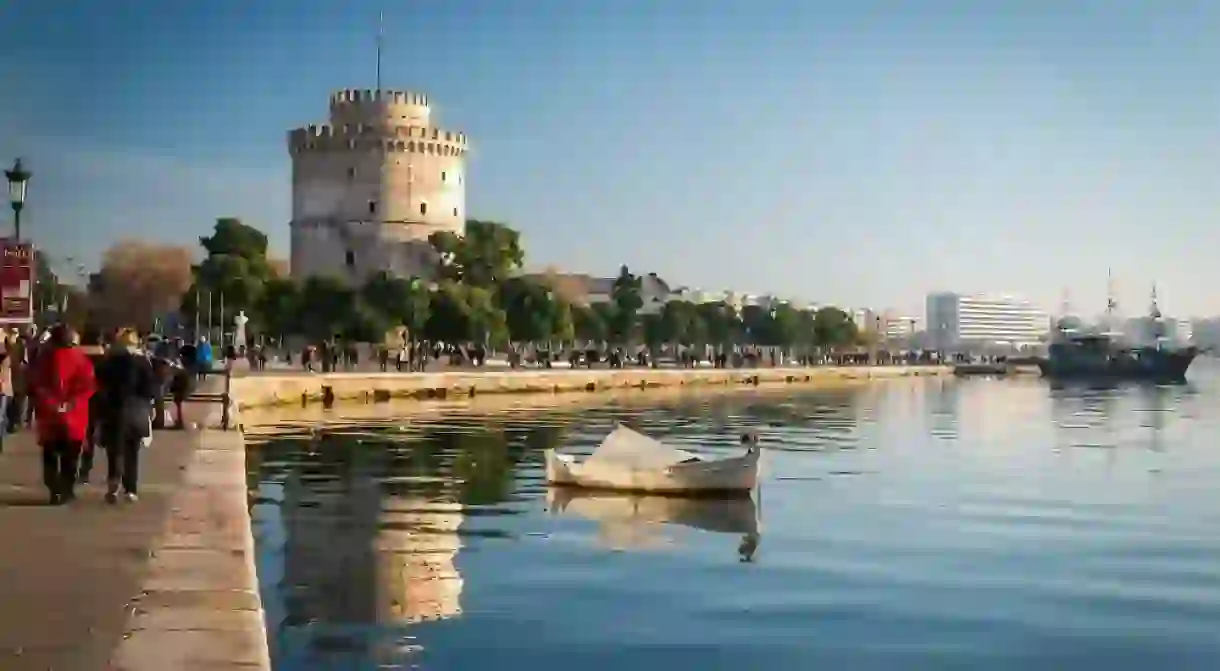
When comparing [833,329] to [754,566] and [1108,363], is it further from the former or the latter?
[754,566]

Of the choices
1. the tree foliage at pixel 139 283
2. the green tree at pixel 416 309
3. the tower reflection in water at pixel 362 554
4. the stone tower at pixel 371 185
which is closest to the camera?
the tower reflection in water at pixel 362 554

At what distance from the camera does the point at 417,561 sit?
14.0 m

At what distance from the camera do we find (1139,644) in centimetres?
1127

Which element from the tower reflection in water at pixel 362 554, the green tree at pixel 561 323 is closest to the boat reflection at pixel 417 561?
the tower reflection in water at pixel 362 554

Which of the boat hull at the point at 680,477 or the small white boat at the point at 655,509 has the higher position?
the boat hull at the point at 680,477

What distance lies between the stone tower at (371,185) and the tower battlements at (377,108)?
0.07 meters

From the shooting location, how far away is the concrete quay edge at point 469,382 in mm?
45156

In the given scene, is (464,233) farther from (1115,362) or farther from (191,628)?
(191,628)

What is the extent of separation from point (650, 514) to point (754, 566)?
4158mm

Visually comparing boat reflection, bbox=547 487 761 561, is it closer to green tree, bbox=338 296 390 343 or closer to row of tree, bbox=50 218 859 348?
row of tree, bbox=50 218 859 348

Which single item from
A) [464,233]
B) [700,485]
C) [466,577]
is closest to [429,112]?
[464,233]

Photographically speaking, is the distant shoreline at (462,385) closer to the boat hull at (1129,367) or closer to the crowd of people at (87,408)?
the crowd of people at (87,408)

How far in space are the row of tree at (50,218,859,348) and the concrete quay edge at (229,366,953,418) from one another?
9.23 meters

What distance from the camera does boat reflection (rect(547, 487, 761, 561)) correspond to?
1639 centimetres
